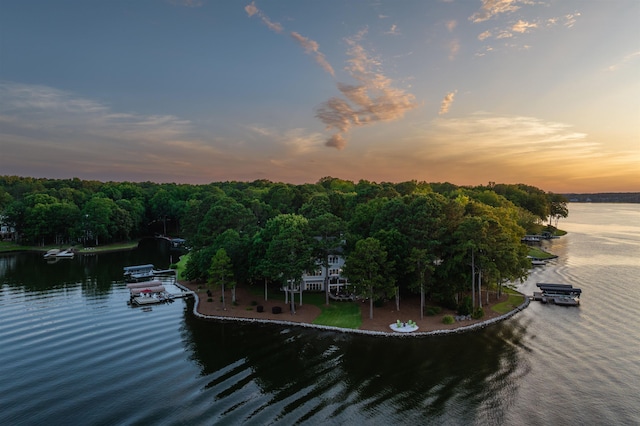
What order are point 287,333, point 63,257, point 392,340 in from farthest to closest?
point 63,257 < point 287,333 < point 392,340

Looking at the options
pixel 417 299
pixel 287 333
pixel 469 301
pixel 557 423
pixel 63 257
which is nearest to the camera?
pixel 557 423

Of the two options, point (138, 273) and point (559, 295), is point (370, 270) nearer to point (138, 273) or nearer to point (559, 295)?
point (559, 295)

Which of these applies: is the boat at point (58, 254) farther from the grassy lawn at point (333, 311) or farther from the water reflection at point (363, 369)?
the water reflection at point (363, 369)

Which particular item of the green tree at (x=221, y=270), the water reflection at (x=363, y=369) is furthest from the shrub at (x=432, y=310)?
the green tree at (x=221, y=270)

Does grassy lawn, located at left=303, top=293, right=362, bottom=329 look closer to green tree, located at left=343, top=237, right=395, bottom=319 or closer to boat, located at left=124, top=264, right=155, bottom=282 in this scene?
green tree, located at left=343, top=237, right=395, bottom=319

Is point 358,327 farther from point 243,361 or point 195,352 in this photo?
point 195,352

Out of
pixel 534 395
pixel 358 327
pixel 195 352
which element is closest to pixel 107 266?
pixel 195 352

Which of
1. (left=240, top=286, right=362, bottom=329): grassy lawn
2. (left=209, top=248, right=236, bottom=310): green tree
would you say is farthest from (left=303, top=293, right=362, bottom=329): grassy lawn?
(left=209, top=248, right=236, bottom=310): green tree
